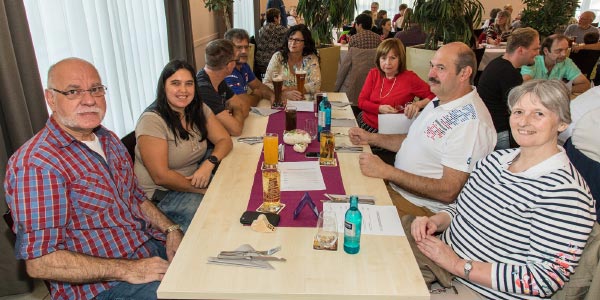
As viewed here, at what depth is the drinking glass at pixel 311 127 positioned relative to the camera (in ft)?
8.20

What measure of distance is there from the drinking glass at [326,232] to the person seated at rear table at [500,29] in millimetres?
6743

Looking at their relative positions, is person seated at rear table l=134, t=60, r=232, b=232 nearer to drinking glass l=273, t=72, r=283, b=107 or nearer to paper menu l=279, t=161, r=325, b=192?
paper menu l=279, t=161, r=325, b=192

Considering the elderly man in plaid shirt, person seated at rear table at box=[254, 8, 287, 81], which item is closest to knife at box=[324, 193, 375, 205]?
the elderly man in plaid shirt

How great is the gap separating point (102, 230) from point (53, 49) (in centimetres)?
145

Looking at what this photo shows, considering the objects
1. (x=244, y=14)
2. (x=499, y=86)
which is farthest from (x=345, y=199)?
(x=244, y=14)

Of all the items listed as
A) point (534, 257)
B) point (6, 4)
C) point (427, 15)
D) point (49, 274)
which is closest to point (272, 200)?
point (49, 274)

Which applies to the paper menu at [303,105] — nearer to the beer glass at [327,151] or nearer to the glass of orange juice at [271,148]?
the beer glass at [327,151]

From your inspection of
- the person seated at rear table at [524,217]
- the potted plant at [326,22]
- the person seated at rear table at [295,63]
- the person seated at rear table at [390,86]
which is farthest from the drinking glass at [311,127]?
the potted plant at [326,22]

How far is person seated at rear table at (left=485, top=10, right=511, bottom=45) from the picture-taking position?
7.16 meters

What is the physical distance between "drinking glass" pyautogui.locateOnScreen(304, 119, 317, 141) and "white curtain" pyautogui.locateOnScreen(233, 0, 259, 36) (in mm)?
5005

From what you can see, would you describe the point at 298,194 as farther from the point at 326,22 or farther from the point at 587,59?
the point at 587,59

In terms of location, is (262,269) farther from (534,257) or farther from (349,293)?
(534,257)

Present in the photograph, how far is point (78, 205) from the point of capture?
1.50 meters

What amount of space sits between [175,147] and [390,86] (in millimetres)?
1923
